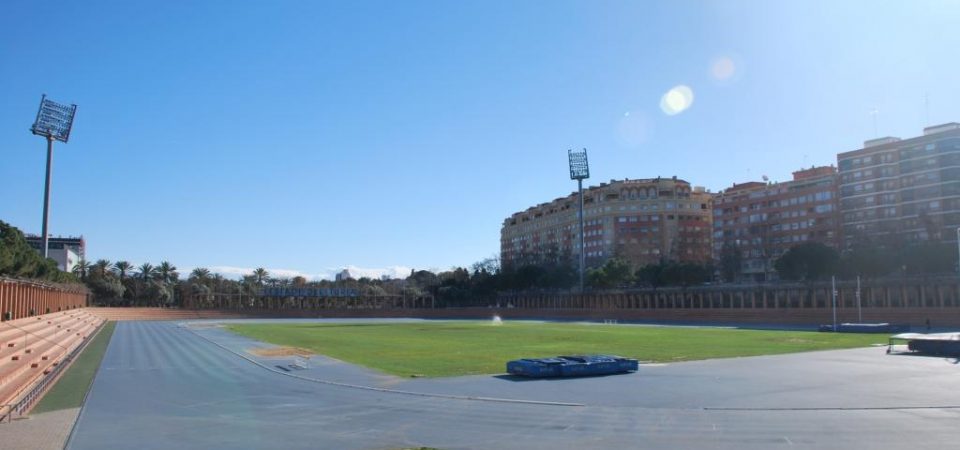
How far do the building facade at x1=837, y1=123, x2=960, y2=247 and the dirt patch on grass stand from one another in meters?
91.2

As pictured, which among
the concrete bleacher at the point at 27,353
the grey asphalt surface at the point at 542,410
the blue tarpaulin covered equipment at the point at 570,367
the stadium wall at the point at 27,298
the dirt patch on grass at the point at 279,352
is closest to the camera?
the grey asphalt surface at the point at 542,410

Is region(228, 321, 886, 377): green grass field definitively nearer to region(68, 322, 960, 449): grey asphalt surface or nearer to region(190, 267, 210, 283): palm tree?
region(68, 322, 960, 449): grey asphalt surface

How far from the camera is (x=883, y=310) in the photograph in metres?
65.8

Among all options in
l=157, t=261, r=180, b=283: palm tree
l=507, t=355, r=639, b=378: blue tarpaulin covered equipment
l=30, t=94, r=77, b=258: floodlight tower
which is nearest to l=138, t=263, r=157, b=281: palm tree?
l=157, t=261, r=180, b=283: palm tree

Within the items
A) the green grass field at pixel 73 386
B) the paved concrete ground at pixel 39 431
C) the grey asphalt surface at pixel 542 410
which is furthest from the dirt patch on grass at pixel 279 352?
the paved concrete ground at pixel 39 431

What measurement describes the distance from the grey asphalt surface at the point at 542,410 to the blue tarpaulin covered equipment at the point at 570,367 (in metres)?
0.85

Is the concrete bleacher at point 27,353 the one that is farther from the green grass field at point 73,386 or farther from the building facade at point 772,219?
the building facade at point 772,219

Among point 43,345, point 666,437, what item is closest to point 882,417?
point 666,437

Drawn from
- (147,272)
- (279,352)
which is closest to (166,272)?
(147,272)

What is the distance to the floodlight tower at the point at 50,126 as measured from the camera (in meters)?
76.2

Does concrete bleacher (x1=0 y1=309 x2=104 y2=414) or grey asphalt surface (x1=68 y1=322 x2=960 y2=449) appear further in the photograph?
concrete bleacher (x1=0 y1=309 x2=104 y2=414)

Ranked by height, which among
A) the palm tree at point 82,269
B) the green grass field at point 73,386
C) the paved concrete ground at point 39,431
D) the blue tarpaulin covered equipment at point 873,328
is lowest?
the blue tarpaulin covered equipment at point 873,328

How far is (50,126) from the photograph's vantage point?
77.2 m

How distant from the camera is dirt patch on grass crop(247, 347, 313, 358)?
35812 millimetres
